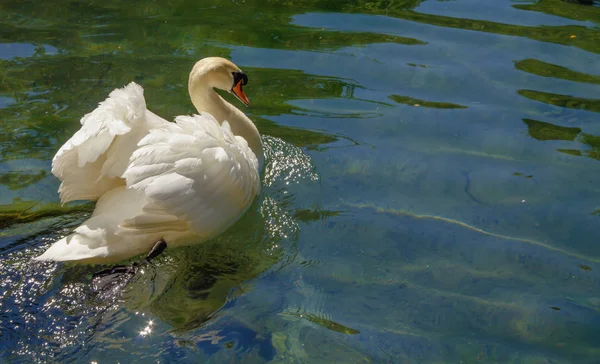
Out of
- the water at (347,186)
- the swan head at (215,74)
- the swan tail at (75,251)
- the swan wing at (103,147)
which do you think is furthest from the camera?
the swan head at (215,74)

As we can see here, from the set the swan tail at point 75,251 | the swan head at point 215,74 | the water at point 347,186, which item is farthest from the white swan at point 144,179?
the swan head at point 215,74

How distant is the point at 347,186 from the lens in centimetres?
531

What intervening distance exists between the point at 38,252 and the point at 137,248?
24.4 inches

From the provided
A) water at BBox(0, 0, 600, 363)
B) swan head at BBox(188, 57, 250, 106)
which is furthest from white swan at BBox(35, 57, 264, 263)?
swan head at BBox(188, 57, 250, 106)

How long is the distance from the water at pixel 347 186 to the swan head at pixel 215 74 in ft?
1.83

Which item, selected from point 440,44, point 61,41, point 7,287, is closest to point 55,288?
point 7,287

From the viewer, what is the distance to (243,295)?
165 inches

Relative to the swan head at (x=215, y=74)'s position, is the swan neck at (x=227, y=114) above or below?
below

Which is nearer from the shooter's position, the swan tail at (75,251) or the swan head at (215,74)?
the swan tail at (75,251)

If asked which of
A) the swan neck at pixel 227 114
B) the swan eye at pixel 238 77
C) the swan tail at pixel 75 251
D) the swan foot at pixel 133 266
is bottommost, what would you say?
the swan foot at pixel 133 266

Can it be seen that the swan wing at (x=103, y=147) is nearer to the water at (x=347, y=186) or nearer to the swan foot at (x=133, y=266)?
the water at (x=347, y=186)

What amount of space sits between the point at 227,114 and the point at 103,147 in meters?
1.54

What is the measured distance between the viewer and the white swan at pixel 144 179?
13.7ft

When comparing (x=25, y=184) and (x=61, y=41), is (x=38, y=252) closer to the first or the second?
(x=25, y=184)
